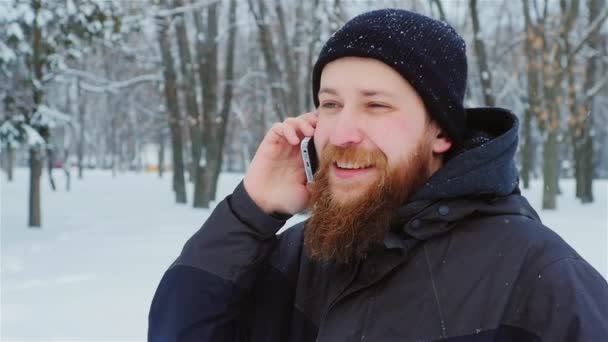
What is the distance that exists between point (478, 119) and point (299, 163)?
591 millimetres

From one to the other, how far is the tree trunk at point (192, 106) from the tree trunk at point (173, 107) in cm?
34

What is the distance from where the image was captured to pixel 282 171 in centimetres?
202

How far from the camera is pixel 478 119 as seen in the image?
196 cm

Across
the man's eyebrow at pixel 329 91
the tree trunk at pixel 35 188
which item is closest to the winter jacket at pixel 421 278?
the man's eyebrow at pixel 329 91

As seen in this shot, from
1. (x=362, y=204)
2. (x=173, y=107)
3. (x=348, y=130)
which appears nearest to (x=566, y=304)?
(x=362, y=204)

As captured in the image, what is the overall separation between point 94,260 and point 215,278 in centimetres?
767

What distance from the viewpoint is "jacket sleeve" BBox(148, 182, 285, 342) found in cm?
179

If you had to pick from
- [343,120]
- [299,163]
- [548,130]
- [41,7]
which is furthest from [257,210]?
[548,130]

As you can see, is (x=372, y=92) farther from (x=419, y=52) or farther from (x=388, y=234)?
(x=388, y=234)

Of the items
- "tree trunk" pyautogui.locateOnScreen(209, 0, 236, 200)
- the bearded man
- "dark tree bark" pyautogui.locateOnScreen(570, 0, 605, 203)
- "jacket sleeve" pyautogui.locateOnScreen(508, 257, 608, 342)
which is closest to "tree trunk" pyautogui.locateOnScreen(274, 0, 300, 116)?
"tree trunk" pyautogui.locateOnScreen(209, 0, 236, 200)

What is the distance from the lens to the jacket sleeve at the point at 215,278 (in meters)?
1.79

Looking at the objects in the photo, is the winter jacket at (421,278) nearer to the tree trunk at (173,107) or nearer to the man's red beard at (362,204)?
the man's red beard at (362,204)

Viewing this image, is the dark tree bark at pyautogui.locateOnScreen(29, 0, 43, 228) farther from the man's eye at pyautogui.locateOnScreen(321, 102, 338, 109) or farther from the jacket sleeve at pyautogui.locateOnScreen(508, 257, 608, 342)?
the jacket sleeve at pyautogui.locateOnScreen(508, 257, 608, 342)

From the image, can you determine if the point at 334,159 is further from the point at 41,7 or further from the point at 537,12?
the point at 537,12
